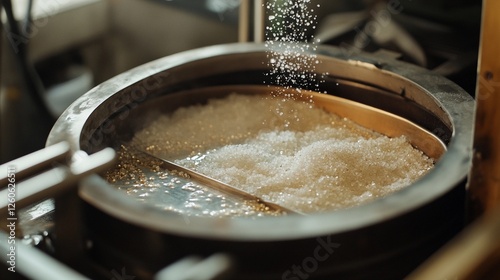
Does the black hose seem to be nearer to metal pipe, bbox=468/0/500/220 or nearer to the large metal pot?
the large metal pot

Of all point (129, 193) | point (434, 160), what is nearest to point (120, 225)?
point (129, 193)

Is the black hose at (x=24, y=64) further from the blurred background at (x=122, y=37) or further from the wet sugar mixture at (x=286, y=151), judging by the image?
the wet sugar mixture at (x=286, y=151)

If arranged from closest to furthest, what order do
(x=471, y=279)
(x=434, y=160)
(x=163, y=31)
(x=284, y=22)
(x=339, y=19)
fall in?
(x=471, y=279) < (x=434, y=160) < (x=284, y=22) < (x=339, y=19) < (x=163, y=31)

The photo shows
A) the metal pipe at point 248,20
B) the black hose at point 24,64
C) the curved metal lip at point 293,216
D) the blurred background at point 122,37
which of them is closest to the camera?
the curved metal lip at point 293,216

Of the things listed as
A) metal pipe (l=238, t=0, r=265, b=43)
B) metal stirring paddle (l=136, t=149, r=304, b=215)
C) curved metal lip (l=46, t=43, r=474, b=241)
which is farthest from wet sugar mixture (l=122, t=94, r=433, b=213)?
metal pipe (l=238, t=0, r=265, b=43)

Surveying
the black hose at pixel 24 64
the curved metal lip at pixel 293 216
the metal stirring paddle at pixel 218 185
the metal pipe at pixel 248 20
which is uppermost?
the curved metal lip at pixel 293 216

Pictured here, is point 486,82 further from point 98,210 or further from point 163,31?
point 163,31

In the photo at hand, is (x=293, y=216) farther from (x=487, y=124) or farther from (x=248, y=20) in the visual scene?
(x=248, y=20)

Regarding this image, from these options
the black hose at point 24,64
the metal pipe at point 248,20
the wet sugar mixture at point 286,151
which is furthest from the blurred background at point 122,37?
the wet sugar mixture at point 286,151
